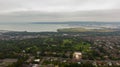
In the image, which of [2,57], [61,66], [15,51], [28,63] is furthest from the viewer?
[15,51]

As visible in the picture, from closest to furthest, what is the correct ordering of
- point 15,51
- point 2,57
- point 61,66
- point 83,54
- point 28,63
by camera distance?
point 61,66, point 28,63, point 2,57, point 83,54, point 15,51

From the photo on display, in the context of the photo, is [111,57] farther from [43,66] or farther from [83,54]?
[43,66]

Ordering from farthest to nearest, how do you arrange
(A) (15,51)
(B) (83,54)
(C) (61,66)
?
(A) (15,51) < (B) (83,54) < (C) (61,66)

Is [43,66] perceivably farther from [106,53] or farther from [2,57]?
[106,53]

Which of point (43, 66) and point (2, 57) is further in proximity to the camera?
point (2, 57)

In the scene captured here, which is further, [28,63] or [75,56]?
[75,56]

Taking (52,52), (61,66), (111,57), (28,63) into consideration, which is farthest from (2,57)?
(111,57)

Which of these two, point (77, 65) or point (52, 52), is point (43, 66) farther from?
point (52, 52)

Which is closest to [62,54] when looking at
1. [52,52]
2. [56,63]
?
[52,52]
